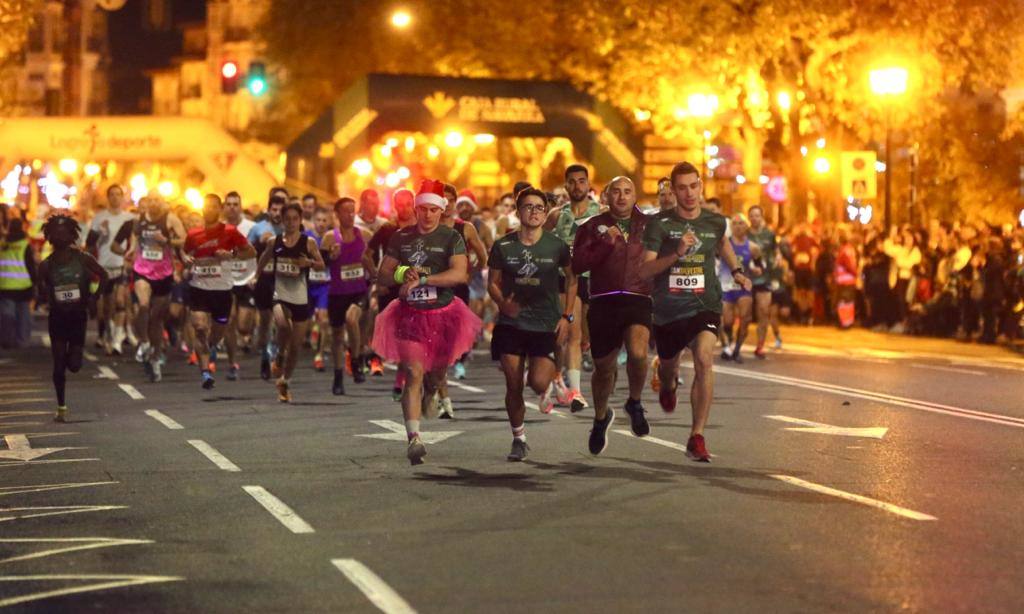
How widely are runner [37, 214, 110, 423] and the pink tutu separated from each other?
187 inches

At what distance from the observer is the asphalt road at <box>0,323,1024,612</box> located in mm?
8938

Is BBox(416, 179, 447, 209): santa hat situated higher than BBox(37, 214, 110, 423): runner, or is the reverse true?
BBox(416, 179, 447, 209): santa hat

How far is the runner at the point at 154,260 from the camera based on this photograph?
910 inches

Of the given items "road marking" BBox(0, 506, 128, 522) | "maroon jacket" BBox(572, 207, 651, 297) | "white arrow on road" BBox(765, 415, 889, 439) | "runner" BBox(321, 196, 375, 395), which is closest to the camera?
"road marking" BBox(0, 506, 128, 522)

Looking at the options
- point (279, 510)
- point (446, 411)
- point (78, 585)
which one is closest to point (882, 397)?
point (446, 411)

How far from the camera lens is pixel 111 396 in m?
20.8

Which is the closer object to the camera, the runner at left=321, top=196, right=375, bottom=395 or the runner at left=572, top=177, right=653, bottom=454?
the runner at left=572, top=177, right=653, bottom=454

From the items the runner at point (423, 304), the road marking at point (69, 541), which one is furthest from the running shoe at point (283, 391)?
the road marking at point (69, 541)

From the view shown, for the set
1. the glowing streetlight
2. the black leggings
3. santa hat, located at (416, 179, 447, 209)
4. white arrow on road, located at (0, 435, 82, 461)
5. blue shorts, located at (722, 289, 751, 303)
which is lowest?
white arrow on road, located at (0, 435, 82, 461)

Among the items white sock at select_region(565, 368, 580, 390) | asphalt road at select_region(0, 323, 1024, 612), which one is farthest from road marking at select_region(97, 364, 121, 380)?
white sock at select_region(565, 368, 580, 390)

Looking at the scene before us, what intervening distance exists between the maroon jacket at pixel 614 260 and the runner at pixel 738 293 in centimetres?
962

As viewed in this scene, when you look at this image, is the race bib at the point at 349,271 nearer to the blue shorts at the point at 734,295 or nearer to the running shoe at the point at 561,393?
the running shoe at the point at 561,393

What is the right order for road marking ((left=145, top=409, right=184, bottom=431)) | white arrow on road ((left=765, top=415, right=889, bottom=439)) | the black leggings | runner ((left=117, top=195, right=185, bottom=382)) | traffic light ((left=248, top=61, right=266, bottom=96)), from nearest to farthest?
white arrow on road ((left=765, top=415, right=889, bottom=439)) < road marking ((left=145, top=409, right=184, bottom=431)) < the black leggings < runner ((left=117, top=195, right=185, bottom=382)) < traffic light ((left=248, top=61, right=266, bottom=96))

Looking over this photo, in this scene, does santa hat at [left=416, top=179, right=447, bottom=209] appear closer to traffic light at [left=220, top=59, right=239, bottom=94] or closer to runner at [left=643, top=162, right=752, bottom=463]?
Result: runner at [left=643, top=162, right=752, bottom=463]
